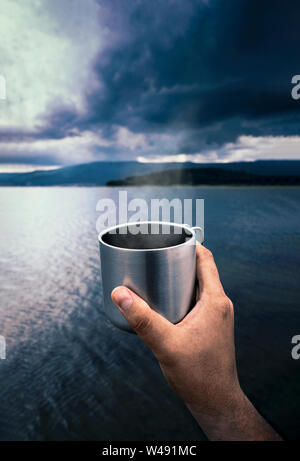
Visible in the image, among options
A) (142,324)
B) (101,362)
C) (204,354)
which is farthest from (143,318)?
(101,362)

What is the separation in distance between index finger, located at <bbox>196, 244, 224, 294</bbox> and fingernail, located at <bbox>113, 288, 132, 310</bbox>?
484 mm

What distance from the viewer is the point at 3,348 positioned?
3.84 m

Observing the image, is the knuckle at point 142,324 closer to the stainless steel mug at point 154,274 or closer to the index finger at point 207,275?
the stainless steel mug at point 154,274

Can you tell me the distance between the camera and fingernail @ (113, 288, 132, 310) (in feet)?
3.56

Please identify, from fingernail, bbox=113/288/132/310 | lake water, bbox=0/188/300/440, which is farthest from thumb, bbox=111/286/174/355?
lake water, bbox=0/188/300/440

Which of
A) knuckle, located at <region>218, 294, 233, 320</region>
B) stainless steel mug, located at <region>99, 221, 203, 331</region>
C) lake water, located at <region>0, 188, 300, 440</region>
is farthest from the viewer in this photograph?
lake water, located at <region>0, 188, 300, 440</region>

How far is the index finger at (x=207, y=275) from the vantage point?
1.40 meters

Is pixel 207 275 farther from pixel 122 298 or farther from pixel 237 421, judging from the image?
pixel 237 421

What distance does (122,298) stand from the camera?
3.56ft

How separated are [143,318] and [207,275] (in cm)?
51

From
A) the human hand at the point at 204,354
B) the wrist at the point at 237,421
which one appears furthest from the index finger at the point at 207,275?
the wrist at the point at 237,421

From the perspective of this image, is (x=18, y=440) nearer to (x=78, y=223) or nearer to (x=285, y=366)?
(x=285, y=366)

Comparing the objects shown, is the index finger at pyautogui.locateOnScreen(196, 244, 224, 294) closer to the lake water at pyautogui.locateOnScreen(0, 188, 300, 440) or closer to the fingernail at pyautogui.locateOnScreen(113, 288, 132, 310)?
the fingernail at pyautogui.locateOnScreen(113, 288, 132, 310)
